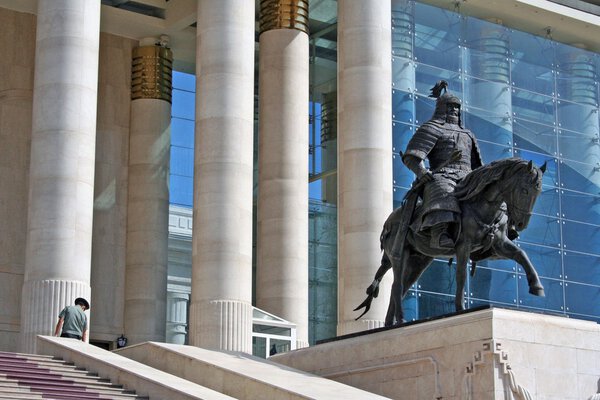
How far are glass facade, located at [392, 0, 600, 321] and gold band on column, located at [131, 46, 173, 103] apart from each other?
7152mm

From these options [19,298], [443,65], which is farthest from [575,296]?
[19,298]

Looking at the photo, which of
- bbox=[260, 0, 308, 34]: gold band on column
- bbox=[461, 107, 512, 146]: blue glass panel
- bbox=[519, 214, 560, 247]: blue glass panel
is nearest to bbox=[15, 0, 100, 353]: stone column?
bbox=[260, 0, 308, 34]: gold band on column

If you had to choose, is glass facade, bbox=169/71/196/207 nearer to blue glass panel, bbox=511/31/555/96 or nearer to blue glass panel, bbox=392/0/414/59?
blue glass panel, bbox=392/0/414/59

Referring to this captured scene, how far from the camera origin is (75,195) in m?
30.2

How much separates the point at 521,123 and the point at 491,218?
24.1 meters

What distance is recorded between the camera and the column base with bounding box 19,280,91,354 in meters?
29.0

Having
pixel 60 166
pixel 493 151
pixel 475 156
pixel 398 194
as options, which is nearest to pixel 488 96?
pixel 493 151

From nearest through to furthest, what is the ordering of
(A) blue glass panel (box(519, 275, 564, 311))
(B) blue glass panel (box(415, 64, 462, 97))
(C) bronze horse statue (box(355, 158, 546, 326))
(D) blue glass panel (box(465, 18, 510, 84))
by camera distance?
(C) bronze horse statue (box(355, 158, 546, 326))
(B) blue glass panel (box(415, 64, 462, 97))
(A) blue glass panel (box(519, 275, 564, 311))
(D) blue glass panel (box(465, 18, 510, 84))

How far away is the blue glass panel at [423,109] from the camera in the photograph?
137ft

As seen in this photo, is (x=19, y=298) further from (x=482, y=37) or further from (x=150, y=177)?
(x=482, y=37)

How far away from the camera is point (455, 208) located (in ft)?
74.2

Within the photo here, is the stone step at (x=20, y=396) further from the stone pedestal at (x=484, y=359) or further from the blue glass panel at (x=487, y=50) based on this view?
the blue glass panel at (x=487, y=50)

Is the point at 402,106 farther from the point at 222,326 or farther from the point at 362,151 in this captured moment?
the point at 222,326

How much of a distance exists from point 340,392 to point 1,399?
16.1 ft
